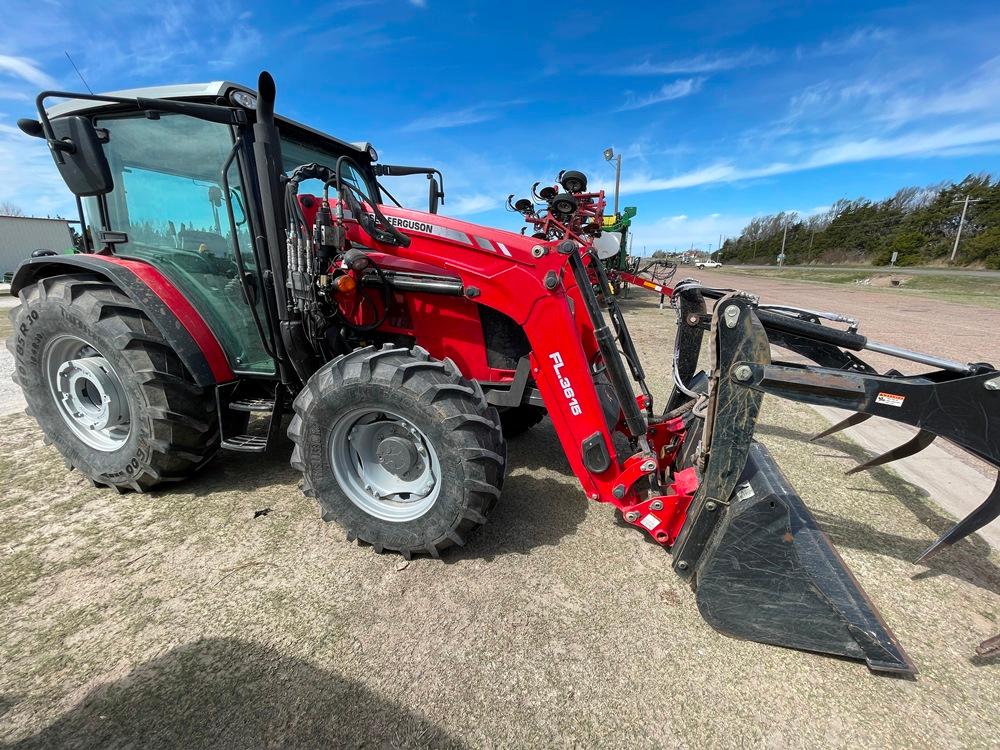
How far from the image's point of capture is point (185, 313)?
9.14 feet

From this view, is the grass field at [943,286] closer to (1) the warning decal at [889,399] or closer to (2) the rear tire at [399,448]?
(1) the warning decal at [889,399]

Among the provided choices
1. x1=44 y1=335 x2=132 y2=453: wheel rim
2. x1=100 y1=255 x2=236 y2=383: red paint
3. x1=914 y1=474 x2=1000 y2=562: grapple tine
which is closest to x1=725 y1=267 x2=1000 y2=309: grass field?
x1=914 y1=474 x2=1000 y2=562: grapple tine

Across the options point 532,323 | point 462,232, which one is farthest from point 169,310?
point 532,323

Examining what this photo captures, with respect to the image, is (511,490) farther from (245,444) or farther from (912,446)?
(912,446)

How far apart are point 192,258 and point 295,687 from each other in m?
2.54

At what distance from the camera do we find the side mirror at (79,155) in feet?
7.59

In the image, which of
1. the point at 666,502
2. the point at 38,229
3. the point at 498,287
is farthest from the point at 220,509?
the point at 38,229

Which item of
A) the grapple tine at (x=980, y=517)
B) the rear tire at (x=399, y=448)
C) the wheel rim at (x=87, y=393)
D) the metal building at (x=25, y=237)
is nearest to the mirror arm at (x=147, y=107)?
the wheel rim at (x=87, y=393)

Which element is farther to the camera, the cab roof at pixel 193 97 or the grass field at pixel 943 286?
the grass field at pixel 943 286

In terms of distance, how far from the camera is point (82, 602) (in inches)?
82.8

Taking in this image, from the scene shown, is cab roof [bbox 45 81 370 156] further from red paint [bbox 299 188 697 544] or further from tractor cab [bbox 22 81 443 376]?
red paint [bbox 299 188 697 544]

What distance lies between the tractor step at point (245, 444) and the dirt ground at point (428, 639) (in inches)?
15.1

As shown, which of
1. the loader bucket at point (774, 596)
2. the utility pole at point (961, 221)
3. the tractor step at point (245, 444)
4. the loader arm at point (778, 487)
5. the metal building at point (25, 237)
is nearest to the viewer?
the loader arm at point (778, 487)

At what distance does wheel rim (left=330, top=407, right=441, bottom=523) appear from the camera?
2.42 m
